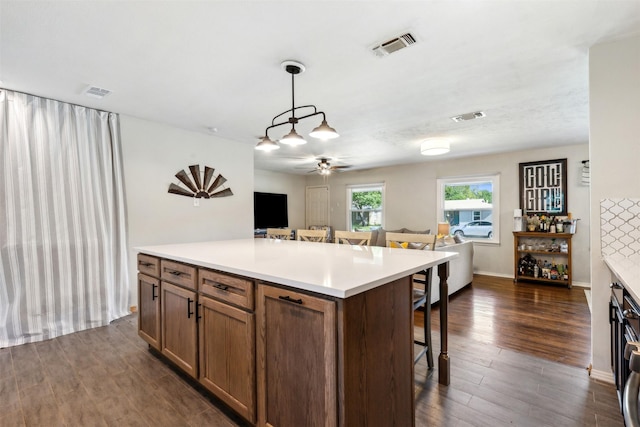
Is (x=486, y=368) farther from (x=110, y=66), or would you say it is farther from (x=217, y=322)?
(x=110, y=66)

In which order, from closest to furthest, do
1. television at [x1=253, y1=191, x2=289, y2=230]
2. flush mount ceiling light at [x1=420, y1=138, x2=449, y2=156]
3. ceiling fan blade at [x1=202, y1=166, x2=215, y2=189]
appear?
ceiling fan blade at [x1=202, y1=166, x2=215, y2=189], flush mount ceiling light at [x1=420, y1=138, x2=449, y2=156], television at [x1=253, y1=191, x2=289, y2=230]

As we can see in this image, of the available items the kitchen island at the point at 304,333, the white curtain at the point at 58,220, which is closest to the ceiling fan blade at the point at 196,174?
the white curtain at the point at 58,220

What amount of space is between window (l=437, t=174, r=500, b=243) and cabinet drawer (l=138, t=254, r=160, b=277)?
5591mm

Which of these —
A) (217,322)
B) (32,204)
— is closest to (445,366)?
(217,322)

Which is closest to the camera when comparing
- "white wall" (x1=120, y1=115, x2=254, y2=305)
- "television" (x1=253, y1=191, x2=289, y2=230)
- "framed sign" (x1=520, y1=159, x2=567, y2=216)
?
"white wall" (x1=120, y1=115, x2=254, y2=305)

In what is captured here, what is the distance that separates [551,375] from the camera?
2.20m

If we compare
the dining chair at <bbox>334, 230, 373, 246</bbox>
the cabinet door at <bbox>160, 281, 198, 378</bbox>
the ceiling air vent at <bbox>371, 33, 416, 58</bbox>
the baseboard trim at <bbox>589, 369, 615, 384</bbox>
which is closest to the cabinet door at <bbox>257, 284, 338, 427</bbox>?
the cabinet door at <bbox>160, 281, 198, 378</bbox>

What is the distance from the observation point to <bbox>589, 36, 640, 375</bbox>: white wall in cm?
203

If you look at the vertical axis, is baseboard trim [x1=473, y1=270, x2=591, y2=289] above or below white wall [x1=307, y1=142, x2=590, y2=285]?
below

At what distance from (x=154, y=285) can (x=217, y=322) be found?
0.94 m

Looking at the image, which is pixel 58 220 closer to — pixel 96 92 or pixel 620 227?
pixel 96 92

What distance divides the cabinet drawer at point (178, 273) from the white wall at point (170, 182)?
1.73 m

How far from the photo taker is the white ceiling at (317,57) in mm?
1781

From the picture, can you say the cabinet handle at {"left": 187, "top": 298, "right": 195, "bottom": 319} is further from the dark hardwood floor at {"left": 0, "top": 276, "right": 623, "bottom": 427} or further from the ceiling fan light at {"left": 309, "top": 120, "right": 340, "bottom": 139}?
the ceiling fan light at {"left": 309, "top": 120, "right": 340, "bottom": 139}
